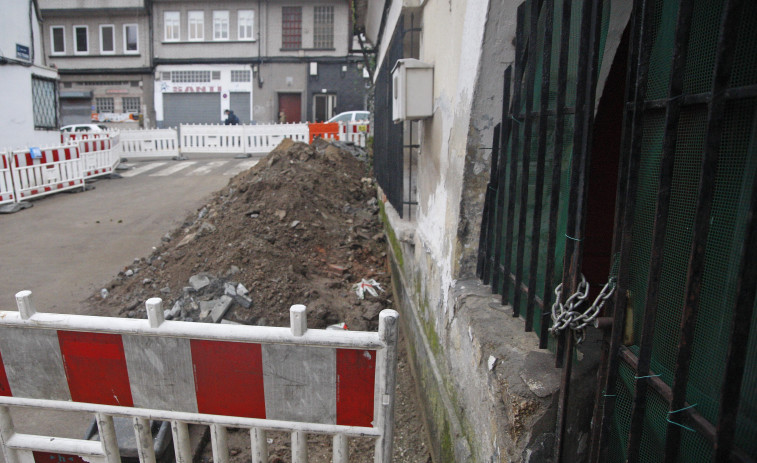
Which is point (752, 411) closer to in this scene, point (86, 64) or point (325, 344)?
point (325, 344)

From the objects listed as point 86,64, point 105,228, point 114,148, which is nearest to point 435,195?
point 105,228

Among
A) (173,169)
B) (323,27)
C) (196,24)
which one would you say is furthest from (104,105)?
(173,169)

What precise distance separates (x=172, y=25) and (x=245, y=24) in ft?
13.5

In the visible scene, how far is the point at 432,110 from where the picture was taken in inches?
147

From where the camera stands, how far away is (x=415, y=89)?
3.73 meters

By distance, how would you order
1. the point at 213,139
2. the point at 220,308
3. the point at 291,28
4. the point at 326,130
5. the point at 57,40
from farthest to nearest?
the point at 57,40, the point at 291,28, the point at 213,139, the point at 326,130, the point at 220,308

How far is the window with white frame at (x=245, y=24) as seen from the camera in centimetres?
2795

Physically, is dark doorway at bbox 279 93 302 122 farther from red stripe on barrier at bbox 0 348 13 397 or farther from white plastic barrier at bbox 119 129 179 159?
red stripe on barrier at bbox 0 348 13 397

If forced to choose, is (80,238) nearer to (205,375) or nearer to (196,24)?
(205,375)

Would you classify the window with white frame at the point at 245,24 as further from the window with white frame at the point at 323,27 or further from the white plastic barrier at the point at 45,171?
the white plastic barrier at the point at 45,171

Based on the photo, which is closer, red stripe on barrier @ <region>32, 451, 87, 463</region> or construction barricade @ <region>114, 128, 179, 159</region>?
red stripe on barrier @ <region>32, 451, 87, 463</region>

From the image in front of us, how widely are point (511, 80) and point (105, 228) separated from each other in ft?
27.1

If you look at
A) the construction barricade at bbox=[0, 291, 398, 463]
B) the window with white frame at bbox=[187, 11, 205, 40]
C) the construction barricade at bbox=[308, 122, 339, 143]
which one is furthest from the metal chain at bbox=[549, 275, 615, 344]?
the window with white frame at bbox=[187, 11, 205, 40]

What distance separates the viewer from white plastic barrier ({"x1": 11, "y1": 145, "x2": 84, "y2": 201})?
1021 centimetres
